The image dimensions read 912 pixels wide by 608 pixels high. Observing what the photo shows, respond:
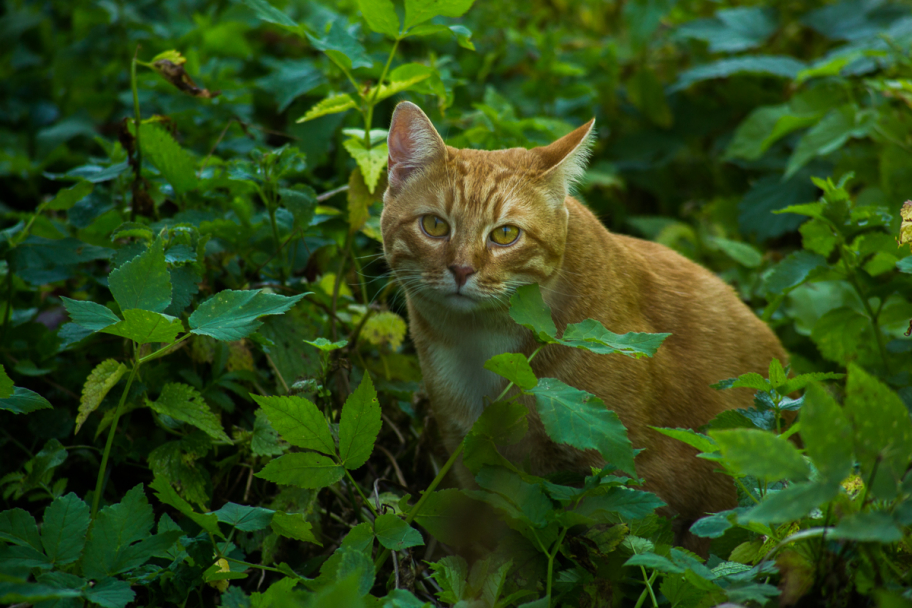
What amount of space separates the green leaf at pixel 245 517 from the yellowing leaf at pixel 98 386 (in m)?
0.49

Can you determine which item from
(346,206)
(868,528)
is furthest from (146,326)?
(868,528)

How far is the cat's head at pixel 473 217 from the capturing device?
234 cm

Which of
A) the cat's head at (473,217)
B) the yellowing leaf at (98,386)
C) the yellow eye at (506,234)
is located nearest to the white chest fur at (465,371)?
the cat's head at (473,217)

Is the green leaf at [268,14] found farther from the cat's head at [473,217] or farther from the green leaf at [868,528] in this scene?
the green leaf at [868,528]

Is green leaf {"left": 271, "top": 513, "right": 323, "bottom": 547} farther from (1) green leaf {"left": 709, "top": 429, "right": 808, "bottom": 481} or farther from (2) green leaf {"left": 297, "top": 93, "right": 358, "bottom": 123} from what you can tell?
(2) green leaf {"left": 297, "top": 93, "right": 358, "bottom": 123}

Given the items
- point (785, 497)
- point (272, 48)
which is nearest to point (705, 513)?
point (785, 497)

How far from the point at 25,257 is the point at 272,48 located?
3138 mm

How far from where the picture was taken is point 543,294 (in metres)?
2.48

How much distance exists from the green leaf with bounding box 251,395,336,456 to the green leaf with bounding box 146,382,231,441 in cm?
44

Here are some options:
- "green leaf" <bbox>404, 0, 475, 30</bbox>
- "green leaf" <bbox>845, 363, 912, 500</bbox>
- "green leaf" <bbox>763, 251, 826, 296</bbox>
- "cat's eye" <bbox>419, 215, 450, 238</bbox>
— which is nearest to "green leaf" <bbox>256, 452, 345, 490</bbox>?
"cat's eye" <bbox>419, 215, 450, 238</bbox>

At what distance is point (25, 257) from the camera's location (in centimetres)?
259

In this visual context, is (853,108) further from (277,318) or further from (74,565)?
(74,565)

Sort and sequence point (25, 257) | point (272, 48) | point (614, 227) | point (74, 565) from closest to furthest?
point (74, 565) → point (25, 257) → point (614, 227) → point (272, 48)

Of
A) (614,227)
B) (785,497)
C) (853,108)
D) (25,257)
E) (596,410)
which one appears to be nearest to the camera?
(785,497)
